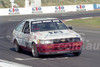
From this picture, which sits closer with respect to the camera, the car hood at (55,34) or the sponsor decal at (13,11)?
the car hood at (55,34)

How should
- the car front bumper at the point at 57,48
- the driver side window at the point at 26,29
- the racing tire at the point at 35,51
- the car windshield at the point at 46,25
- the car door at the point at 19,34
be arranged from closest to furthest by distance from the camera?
the car front bumper at the point at 57,48 → the racing tire at the point at 35,51 → the car windshield at the point at 46,25 → the driver side window at the point at 26,29 → the car door at the point at 19,34

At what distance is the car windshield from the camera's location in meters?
11.8

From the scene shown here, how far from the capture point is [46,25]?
11.9 m

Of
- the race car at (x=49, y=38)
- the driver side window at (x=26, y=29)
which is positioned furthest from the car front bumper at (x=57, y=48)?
the driver side window at (x=26, y=29)

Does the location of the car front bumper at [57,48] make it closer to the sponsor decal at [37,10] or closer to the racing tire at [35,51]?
the racing tire at [35,51]

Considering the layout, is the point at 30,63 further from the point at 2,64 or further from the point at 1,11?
the point at 1,11

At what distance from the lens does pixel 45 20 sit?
39.8 feet

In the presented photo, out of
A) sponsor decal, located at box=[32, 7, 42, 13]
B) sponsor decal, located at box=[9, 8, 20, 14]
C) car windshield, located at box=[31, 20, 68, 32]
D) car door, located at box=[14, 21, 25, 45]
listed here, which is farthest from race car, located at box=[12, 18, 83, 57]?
sponsor decal, located at box=[32, 7, 42, 13]

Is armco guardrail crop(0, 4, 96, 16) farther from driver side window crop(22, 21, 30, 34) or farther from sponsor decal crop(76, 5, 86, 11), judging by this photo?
driver side window crop(22, 21, 30, 34)

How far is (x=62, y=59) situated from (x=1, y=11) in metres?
37.4

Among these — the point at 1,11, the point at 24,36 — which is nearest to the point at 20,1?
the point at 1,11

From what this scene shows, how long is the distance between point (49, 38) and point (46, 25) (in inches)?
51.4

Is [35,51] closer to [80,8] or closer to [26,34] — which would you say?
[26,34]

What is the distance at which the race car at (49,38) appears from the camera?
10727 mm
